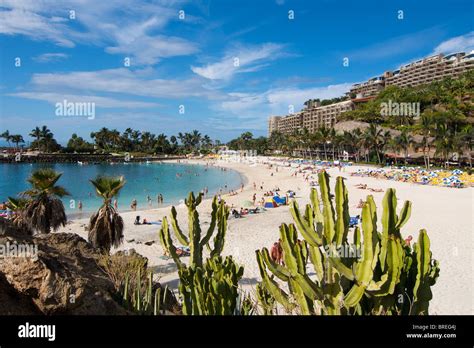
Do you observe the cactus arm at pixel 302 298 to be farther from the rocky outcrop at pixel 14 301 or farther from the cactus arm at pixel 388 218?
A: the rocky outcrop at pixel 14 301

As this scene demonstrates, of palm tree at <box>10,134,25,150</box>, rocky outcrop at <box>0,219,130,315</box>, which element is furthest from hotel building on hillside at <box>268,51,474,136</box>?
rocky outcrop at <box>0,219,130,315</box>

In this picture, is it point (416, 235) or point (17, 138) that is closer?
point (416, 235)

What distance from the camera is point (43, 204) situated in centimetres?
1185

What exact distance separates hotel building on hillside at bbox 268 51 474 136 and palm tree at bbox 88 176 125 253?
124m

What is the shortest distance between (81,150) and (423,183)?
11021 cm

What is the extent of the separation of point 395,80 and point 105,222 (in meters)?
159

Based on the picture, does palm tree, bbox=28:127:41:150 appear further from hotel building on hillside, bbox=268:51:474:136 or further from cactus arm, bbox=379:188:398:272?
cactus arm, bbox=379:188:398:272

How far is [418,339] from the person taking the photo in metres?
2.62

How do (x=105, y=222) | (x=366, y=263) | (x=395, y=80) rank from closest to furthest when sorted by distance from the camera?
(x=366, y=263)
(x=105, y=222)
(x=395, y=80)

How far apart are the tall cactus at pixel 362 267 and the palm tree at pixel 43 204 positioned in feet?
32.7

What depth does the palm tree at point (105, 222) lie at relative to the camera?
10938 millimetres

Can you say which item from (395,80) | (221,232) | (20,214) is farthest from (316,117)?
(221,232)

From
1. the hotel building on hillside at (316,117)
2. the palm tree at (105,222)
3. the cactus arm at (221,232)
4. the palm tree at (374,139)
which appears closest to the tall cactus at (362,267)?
the cactus arm at (221,232)

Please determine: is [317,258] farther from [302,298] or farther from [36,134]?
[36,134]
